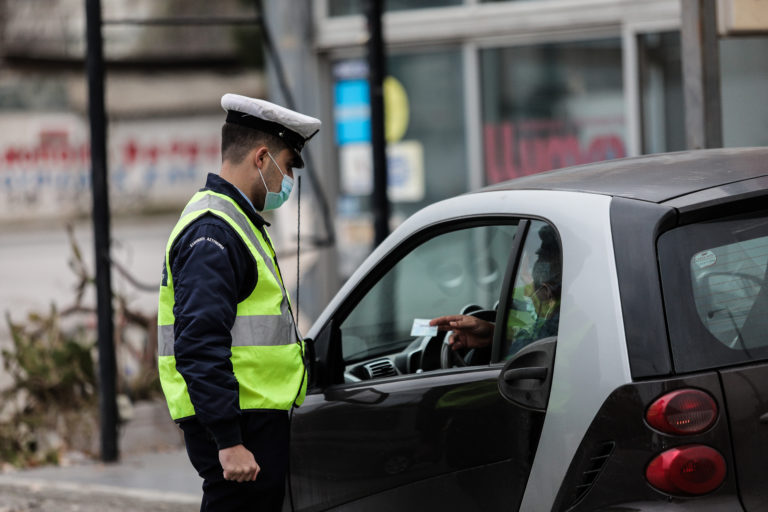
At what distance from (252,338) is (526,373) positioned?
0.82 m

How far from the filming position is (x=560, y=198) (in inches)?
130

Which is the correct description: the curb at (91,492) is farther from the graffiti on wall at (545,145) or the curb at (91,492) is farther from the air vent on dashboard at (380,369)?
the graffiti on wall at (545,145)

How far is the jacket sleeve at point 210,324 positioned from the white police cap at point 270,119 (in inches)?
14.9

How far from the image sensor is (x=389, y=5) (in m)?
9.71

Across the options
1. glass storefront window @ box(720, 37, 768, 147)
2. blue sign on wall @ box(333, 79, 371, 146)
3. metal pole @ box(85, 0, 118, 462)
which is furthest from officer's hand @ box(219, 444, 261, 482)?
blue sign on wall @ box(333, 79, 371, 146)

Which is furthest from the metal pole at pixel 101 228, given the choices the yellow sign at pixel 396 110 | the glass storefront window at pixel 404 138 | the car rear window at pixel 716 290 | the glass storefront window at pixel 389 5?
the car rear window at pixel 716 290

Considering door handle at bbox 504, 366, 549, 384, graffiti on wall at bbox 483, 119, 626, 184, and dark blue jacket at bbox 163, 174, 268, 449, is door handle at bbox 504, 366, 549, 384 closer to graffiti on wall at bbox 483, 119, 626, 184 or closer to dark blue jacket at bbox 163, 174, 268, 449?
dark blue jacket at bbox 163, 174, 268, 449

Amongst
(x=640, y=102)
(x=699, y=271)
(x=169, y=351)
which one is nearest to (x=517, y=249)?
(x=699, y=271)

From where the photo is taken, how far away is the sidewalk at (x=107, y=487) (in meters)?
6.83

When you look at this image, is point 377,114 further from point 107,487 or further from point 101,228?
point 107,487

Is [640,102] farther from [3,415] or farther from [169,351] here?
[169,351]

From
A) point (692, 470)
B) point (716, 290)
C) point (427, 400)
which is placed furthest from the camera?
point (427, 400)

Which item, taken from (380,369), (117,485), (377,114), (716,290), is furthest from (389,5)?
(716,290)

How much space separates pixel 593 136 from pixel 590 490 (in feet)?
20.9
